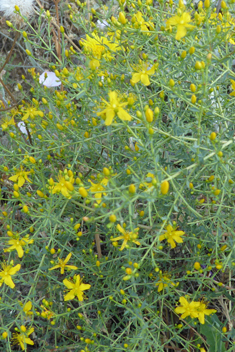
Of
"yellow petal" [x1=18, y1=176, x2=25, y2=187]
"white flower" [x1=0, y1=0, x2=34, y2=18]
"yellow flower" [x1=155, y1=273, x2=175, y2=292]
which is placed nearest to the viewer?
"yellow flower" [x1=155, y1=273, x2=175, y2=292]

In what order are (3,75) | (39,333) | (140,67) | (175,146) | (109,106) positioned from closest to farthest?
(109,106) → (175,146) → (140,67) → (39,333) → (3,75)

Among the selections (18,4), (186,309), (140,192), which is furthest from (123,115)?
(18,4)

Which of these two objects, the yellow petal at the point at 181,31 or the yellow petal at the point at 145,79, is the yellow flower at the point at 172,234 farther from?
the yellow petal at the point at 181,31

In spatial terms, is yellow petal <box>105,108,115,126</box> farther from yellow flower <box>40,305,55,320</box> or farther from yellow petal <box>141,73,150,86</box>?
yellow flower <box>40,305,55,320</box>

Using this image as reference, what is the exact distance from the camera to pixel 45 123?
2.11 meters

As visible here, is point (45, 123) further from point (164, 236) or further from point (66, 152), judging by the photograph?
point (164, 236)

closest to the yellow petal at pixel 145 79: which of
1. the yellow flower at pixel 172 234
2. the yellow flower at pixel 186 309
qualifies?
the yellow flower at pixel 172 234

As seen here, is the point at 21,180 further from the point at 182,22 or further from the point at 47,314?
the point at 182,22

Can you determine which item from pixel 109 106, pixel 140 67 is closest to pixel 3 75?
pixel 140 67

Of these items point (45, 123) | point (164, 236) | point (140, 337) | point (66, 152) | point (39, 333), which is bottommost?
point (39, 333)

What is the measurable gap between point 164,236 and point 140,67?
971 mm

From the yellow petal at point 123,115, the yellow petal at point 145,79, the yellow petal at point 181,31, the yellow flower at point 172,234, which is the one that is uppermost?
the yellow petal at point 181,31

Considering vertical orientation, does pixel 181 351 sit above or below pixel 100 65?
below

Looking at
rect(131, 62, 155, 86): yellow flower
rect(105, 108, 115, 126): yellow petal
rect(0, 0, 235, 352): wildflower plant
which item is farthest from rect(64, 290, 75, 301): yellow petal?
rect(131, 62, 155, 86): yellow flower
